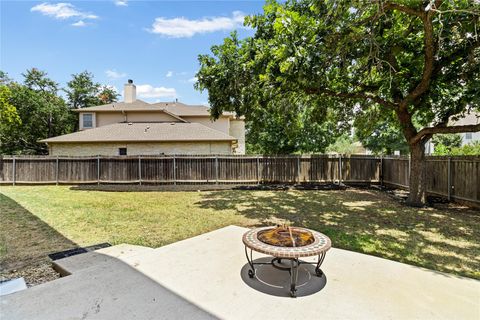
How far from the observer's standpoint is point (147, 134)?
1611cm

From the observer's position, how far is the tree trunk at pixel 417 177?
885cm

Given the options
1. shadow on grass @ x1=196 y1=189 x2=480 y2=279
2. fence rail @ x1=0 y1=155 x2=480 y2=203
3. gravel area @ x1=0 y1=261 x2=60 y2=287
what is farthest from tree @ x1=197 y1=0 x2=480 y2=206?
gravel area @ x1=0 y1=261 x2=60 y2=287

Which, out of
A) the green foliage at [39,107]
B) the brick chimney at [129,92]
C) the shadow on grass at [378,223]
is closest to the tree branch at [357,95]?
the shadow on grass at [378,223]

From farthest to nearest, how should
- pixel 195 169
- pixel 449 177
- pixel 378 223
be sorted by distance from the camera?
pixel 195 169
pixel 449 177
pixel 378 223

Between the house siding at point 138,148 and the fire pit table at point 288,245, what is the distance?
40.6ft

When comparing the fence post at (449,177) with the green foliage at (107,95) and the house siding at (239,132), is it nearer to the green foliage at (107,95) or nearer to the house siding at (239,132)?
the house siding at (239,132)

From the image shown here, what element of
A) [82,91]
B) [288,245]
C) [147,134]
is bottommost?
[288,245]

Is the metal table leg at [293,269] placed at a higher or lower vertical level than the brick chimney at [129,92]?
lower

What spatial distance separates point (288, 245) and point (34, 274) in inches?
148

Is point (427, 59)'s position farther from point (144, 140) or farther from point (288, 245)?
point (144, 140)

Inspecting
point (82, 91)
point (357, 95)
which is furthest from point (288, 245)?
point (82, 91)

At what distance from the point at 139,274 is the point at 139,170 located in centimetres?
1119

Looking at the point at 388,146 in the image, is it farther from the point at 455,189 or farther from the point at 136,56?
the point at 136,56

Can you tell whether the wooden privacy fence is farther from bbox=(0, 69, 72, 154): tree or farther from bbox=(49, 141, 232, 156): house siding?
bbox=(0, 69, 72, 154): tree
